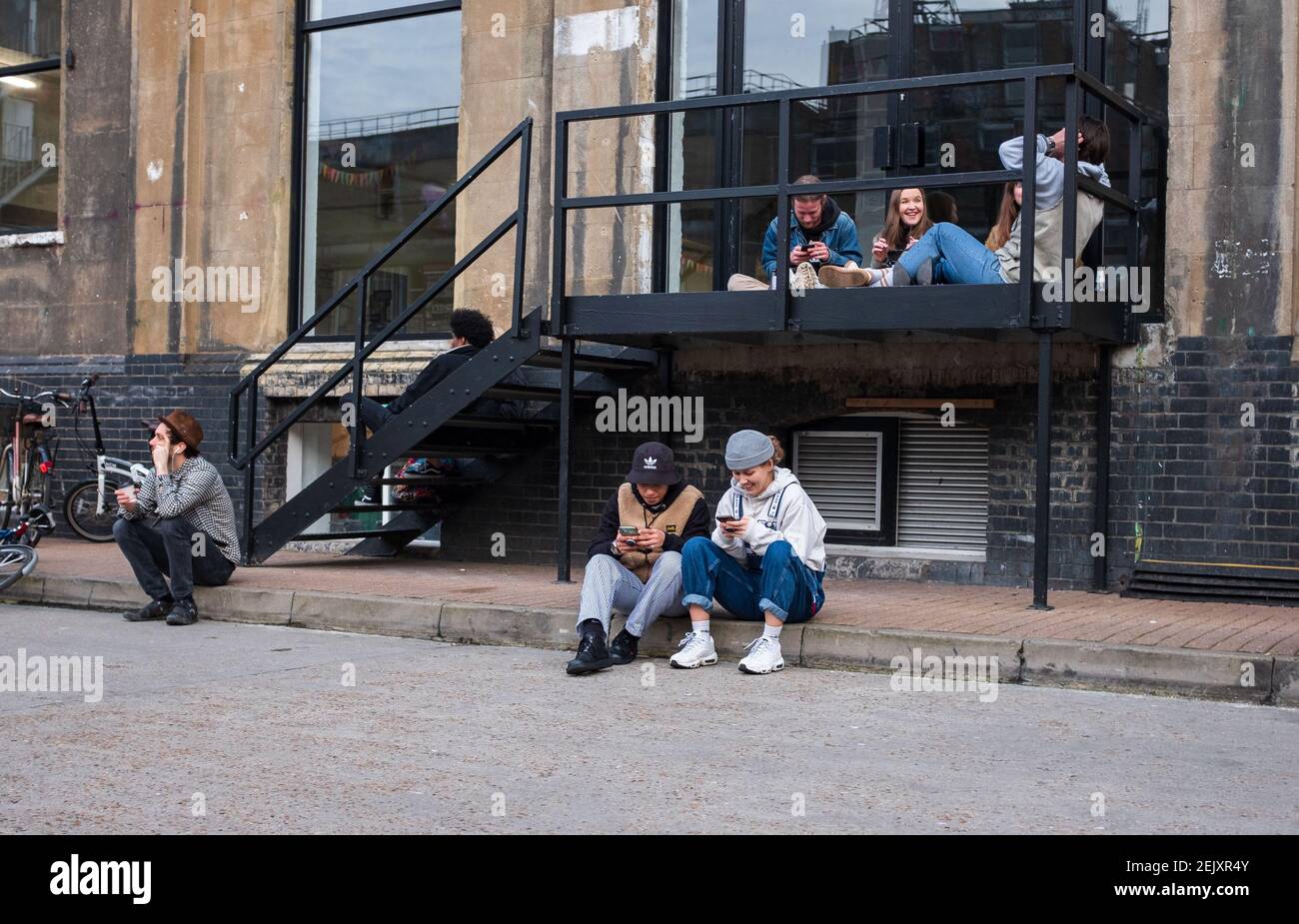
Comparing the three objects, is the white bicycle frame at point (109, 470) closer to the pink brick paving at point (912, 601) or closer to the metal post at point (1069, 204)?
the pink brick paving at point (912, 601)

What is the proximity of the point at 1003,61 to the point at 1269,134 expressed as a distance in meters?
2.02

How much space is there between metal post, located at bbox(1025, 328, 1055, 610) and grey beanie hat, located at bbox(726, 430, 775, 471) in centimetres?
188

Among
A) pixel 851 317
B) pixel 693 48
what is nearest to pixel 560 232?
pixel 851 317

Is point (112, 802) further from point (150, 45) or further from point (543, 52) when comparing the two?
point (150, 45)

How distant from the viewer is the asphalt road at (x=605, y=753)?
A: 16.1 ft

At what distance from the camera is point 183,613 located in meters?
9.81

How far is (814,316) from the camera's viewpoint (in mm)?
9680

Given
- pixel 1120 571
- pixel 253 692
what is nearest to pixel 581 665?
pixel 253 692

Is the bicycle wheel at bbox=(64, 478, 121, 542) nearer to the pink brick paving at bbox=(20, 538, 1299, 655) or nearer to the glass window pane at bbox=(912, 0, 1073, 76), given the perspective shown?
the pink brick paving at bbox=(20, 538, 1299, 655)

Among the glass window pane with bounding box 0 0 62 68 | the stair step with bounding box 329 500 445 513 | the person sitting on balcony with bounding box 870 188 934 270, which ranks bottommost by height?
Answer: the stair step with bounding box 329 500 445 513

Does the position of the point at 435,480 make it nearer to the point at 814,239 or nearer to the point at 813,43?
the point at 814,239

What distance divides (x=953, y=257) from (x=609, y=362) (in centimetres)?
306

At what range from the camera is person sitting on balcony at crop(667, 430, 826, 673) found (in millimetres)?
7875

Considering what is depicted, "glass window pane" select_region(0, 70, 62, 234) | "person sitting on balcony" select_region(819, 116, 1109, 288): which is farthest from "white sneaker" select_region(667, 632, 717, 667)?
"glass window pane" select_region(0, 70, 62, 234)
